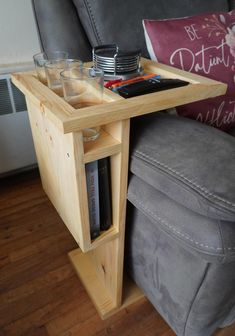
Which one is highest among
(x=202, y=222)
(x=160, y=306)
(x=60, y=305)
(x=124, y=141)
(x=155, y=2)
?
(x=155, y=2)

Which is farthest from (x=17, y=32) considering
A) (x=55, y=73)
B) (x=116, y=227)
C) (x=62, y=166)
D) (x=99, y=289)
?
(x=99, y=289)

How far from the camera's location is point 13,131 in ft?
3.90

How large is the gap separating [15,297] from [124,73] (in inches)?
29.8

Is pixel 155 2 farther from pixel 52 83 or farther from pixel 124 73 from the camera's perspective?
pixel 52 83

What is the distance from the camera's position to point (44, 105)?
487 mm

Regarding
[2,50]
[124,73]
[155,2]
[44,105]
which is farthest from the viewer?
[2,50]

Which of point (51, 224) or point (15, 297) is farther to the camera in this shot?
point (51, 224)

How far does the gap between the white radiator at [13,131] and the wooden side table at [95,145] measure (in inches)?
18.0

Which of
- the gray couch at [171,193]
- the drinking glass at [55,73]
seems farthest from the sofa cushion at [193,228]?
the drinking glass at [55,73]

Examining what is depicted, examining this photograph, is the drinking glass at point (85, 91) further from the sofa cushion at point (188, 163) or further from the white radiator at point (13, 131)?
the white radiator at point (13, 131)

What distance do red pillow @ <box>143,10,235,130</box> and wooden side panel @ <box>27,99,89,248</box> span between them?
374 millimetres

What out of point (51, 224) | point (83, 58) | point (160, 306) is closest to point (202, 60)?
point (83, 58)

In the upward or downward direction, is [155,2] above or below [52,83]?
above

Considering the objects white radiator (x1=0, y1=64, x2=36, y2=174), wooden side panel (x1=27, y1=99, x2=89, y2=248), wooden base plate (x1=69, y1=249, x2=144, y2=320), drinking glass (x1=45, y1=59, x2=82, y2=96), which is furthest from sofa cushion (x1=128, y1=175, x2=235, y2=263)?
white radiator (x1=0, y1=64, x2=36, y2=174)
